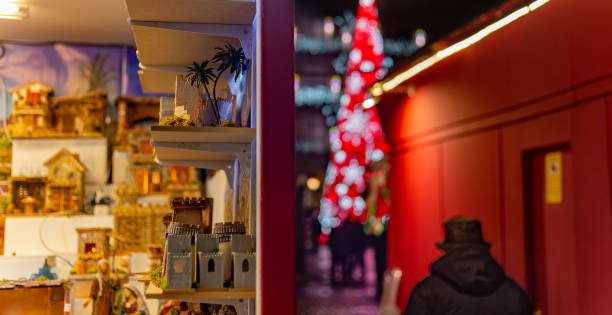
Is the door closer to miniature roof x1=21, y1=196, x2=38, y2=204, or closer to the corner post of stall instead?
the corner post of stall

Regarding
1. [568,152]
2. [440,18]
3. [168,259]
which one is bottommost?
[168,259]

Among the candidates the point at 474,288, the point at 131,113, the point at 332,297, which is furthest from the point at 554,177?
the point at 332,297

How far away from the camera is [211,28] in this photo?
2.67 m

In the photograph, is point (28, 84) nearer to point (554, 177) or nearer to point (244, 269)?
point (244, 269)

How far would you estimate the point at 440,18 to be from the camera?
1105 centimetres

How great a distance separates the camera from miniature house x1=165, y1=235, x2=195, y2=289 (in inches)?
87.5

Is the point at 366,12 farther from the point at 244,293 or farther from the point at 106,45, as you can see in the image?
the point at 244,293

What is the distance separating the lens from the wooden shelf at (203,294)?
2.22 m

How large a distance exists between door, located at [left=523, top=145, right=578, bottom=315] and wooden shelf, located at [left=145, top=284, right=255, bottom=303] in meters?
2.85

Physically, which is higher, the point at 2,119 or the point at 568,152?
the point at 2,119

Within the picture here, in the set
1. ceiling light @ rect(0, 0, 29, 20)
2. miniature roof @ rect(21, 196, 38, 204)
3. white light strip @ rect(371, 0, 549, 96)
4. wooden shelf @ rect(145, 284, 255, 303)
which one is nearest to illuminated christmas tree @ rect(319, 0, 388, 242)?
white light strip @ rect(371, 0, 549, 96)

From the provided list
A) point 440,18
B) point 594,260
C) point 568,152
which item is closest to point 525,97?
point 568,152

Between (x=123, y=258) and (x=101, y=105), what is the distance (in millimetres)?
1269

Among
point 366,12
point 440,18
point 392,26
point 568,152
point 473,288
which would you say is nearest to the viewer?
point 473,288
